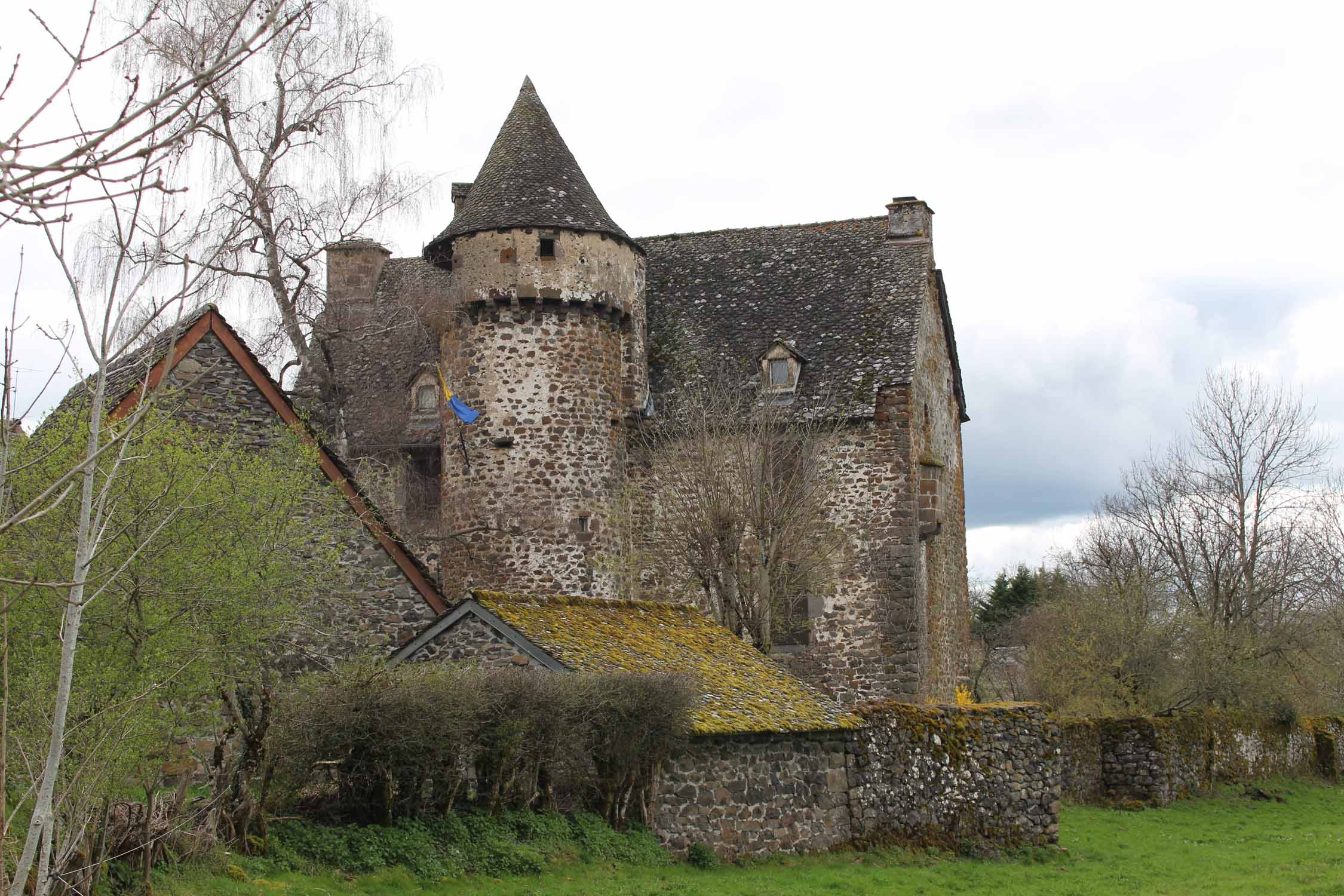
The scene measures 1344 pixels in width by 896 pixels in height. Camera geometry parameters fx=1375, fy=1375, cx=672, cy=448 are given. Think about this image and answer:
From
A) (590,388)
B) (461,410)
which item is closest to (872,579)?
(590,388)

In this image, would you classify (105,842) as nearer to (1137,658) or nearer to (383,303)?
(383,303)

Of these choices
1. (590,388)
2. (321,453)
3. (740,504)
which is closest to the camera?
(321,453)

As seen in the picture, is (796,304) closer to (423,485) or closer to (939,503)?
(939,503)

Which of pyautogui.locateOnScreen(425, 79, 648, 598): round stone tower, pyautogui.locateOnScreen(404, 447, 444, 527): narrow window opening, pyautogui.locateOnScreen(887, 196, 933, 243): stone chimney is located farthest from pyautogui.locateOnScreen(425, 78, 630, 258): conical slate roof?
pyautogui.locateOnScreen(887, 196, 933, 243): stone chimney

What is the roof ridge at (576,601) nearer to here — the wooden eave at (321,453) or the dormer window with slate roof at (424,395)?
the wooden eave at (321,453)

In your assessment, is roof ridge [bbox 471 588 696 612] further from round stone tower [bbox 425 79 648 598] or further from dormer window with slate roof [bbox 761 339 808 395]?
dormer window with slate roof [bbox 761 339 808 395]

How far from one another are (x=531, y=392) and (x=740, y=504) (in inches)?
191

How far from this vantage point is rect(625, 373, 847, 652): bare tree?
22.5 meters

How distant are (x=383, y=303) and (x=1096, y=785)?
16962 mm

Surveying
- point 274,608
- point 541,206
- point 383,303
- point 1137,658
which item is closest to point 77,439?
point 274,608

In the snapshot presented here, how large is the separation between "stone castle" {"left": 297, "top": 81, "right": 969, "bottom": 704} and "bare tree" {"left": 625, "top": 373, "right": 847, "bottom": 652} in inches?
23.1

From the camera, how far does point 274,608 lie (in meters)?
12.3

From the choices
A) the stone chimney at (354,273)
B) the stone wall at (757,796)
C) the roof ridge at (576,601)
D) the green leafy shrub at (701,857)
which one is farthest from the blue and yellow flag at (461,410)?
the green leafy shrub at (701,857)

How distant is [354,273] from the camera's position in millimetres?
30297
